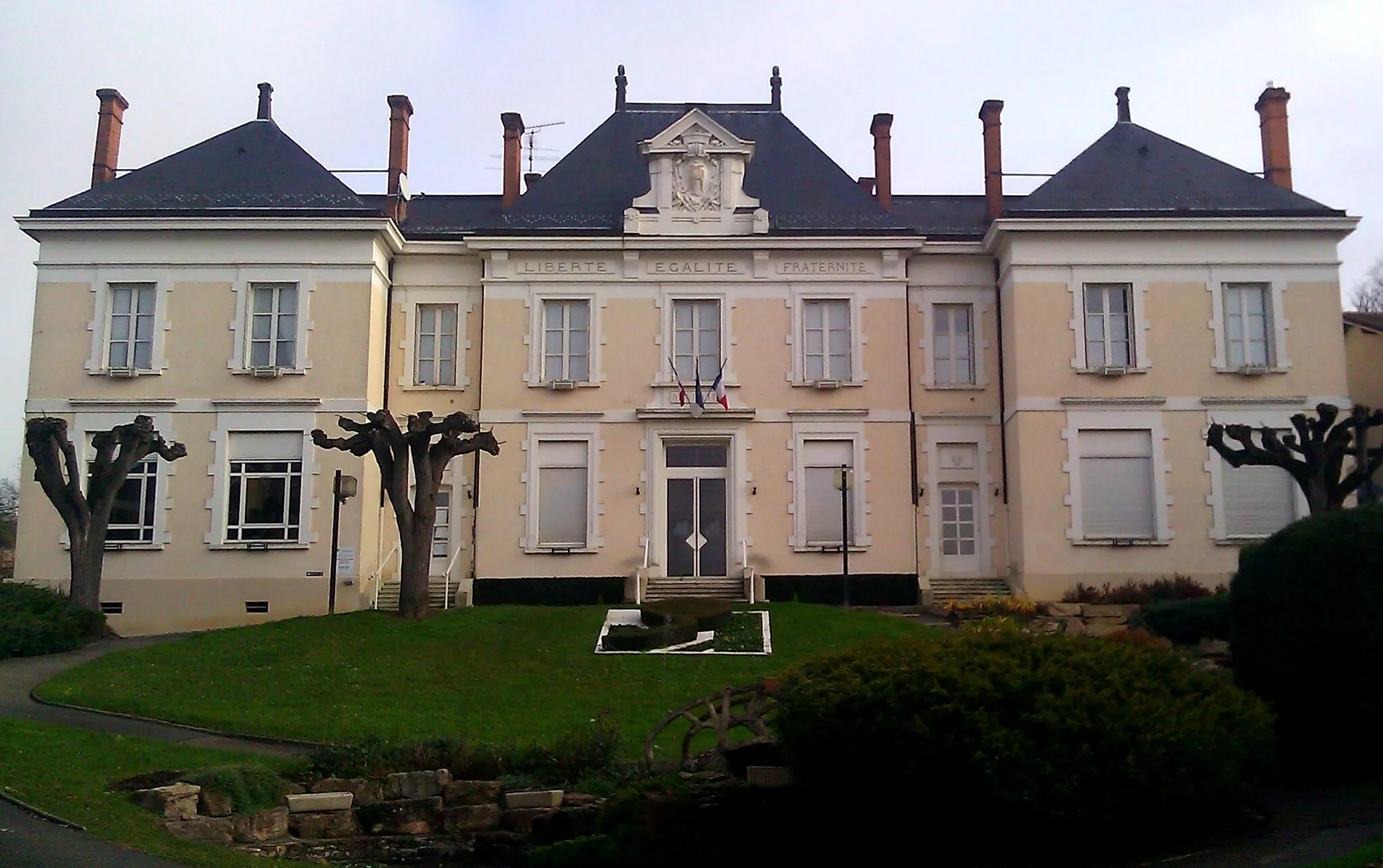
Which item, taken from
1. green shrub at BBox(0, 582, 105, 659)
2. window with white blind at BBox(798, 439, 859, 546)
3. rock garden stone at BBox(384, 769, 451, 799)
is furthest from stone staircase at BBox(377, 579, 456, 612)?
rock garden stone at BBox(384, 769, 451, 799)

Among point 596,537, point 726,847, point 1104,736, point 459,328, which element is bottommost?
point 726,847

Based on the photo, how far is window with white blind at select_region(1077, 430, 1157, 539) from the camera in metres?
25.4

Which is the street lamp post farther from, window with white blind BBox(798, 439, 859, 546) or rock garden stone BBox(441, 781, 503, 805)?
rock garden stone BBox(441, 781, 503, 805)

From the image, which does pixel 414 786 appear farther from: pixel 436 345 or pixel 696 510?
pixel 436 345

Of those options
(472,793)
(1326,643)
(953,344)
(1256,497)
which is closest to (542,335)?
(953,344)

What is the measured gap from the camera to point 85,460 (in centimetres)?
2567

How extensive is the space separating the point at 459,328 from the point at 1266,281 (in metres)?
16.6

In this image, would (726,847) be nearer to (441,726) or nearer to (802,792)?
(802,792)

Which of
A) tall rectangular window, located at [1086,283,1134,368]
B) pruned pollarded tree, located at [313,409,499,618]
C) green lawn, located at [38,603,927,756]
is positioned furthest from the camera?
tall rectangular window, located at [1086,283,1134,368]

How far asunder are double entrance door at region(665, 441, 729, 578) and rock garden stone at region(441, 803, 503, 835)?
1406 cm

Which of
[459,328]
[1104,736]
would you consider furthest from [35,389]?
[1104,736]

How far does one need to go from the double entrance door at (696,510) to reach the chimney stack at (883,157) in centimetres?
702

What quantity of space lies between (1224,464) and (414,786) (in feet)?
61.8

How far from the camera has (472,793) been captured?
12477 mm
